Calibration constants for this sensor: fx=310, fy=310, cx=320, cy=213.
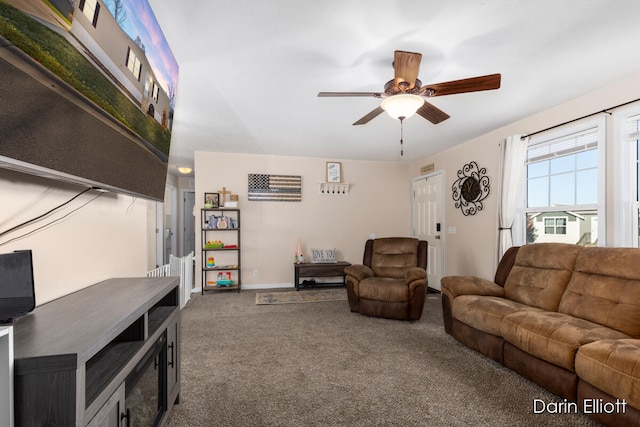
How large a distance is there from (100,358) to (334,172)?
15.8 ft

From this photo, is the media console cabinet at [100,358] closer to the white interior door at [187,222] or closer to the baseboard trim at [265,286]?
the baseboard trim at [265,286]

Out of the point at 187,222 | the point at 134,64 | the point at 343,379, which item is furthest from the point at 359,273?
the point at 187,222

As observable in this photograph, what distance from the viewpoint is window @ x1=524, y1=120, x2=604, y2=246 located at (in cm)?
290

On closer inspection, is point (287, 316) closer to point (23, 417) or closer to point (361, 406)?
point (361, 406)

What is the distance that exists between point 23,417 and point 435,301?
4.54 metres

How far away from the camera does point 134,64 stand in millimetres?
1431

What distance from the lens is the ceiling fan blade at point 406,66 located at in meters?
1.87

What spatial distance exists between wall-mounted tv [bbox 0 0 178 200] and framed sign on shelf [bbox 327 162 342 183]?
157 inches

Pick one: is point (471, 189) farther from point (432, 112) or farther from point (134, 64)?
point (134, 64)

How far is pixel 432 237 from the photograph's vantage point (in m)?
5.32

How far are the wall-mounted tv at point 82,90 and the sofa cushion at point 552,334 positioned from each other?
2645mm

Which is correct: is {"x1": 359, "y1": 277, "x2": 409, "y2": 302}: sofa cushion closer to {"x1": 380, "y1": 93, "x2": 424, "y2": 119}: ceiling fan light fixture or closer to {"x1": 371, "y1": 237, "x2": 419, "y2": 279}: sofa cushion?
{"x1": 371, "y1": 237, "x2": 419, "y2": 279}: sofa cushion

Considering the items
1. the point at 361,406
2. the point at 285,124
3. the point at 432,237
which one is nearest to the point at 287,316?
the point at 361,406

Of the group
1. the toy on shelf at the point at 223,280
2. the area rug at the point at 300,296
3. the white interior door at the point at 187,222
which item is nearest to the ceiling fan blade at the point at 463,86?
the area rug at the point at 300,296
